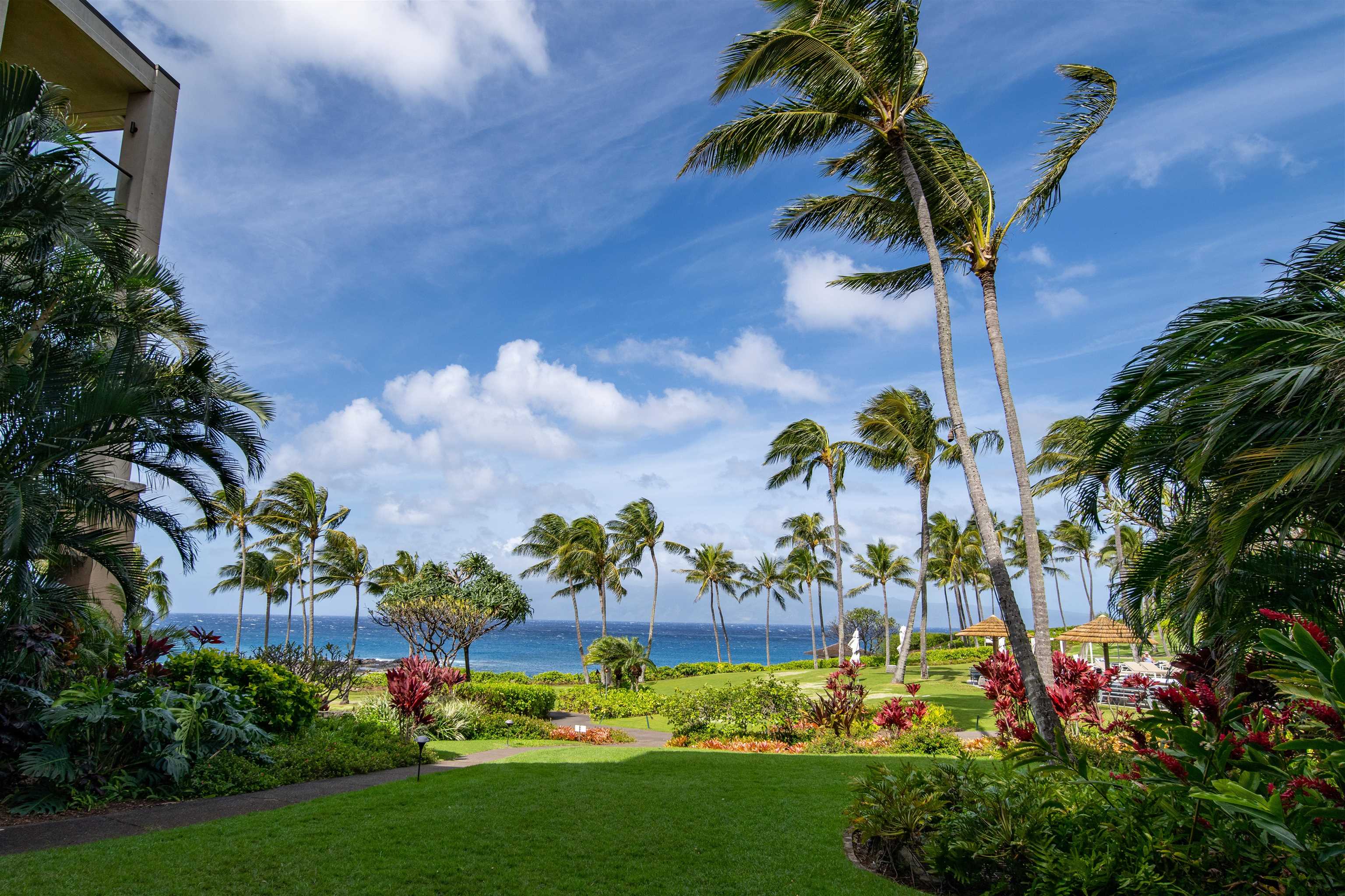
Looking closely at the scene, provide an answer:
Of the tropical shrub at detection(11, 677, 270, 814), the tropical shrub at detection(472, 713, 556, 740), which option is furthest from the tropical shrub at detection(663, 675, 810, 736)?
the tropical shrub at detection(11, 677, 270, 814)

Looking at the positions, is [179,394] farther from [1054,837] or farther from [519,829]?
[1054,837]

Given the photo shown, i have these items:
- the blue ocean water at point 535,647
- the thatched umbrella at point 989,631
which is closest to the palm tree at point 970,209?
the thatched umbrella at point 989,631

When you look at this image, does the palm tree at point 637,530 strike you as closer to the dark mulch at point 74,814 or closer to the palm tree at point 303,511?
the palm tree at point 303,511

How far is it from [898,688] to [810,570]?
22.7m

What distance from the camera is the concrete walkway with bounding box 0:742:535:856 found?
6.25 m

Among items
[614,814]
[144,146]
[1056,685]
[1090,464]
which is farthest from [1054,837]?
[144,146]

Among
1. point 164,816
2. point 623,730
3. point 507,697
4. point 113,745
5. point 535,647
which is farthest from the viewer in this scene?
point 535,647

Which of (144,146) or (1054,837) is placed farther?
(144,146)

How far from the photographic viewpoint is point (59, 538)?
28.8 ft

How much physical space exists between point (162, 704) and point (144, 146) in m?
12.1

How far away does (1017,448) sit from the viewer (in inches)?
464

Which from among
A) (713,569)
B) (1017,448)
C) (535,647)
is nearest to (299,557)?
A: (713,569)

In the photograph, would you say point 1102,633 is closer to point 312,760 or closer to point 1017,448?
point 1017,448

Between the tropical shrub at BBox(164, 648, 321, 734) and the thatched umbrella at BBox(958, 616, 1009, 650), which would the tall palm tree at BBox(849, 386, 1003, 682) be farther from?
the tropical shrub at BBox(164, 648, 321, 734)
